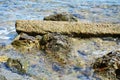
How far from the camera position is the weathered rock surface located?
7.52 m

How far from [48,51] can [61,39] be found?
51 cm

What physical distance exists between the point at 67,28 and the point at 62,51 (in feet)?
5.04

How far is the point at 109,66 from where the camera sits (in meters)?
5.14

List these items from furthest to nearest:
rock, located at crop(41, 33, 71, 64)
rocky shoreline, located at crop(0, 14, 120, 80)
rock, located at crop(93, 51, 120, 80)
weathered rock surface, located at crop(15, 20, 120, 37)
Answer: weathered rock surface, located at crop(15, 20, 120, 37) → rock, located at crop(41, 33, 71, 64) → rocky shoreline, located at crop(0, 14, 120, 80) → rock, located at crop(93, 51, 120, 80)

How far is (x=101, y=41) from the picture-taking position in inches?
290

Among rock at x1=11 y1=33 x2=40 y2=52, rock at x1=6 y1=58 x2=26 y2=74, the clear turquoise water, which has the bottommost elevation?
the clear turquoise water

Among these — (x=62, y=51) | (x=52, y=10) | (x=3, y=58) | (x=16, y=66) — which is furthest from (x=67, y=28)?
(x=52, y=10)

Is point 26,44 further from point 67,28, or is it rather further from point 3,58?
point 67,28

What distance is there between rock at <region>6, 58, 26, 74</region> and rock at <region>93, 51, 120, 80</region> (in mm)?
1193

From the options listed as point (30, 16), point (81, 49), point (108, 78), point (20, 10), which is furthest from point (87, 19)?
point (108, 78)

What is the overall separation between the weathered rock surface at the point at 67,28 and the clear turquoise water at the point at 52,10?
446mm

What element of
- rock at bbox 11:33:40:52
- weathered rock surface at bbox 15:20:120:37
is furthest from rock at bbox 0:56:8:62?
weathered rock surface at bbox 15:20:120:37

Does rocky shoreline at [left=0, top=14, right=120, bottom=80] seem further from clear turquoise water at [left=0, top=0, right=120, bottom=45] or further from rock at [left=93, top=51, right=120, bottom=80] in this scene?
clear turquoise water at [left=0, top=0, right=120, bottom=45]

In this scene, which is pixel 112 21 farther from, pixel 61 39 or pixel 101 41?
pixel 61 39
